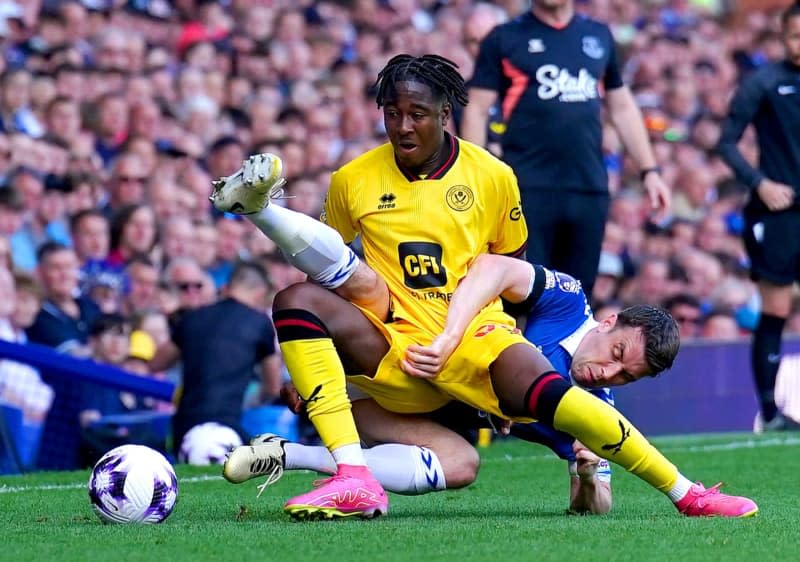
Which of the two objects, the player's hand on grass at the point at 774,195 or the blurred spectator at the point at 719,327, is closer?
the player's hand on grass at the point at 774,195

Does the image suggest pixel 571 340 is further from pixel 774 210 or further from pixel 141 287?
pixel 141 287

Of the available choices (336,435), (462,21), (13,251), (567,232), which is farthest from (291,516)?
(462,21)

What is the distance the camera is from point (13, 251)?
1064cm

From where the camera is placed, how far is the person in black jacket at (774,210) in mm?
9969

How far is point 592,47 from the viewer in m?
8.61

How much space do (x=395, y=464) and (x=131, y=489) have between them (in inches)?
38.9

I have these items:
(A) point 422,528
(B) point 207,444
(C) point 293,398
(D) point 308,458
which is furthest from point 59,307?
(A) point 422,528

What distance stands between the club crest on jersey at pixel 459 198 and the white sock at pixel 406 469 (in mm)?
904

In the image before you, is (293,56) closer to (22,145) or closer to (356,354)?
(22,145)

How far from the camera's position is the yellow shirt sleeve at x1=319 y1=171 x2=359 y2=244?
6090 mm

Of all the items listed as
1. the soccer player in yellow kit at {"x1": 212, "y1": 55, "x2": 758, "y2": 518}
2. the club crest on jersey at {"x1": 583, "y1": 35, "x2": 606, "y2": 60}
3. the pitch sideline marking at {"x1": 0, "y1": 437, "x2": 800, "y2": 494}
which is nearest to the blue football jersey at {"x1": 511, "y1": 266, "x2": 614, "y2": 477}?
the soccer player in yellow kit at {"x1": 212, "y1": 55, "x2": 758, "y2": 518}

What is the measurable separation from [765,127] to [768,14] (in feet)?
41.4

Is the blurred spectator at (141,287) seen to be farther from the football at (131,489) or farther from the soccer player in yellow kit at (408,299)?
the football at (131,489)

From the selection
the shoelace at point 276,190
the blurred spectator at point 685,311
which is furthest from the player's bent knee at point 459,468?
the blurred spectator at point 685,311
